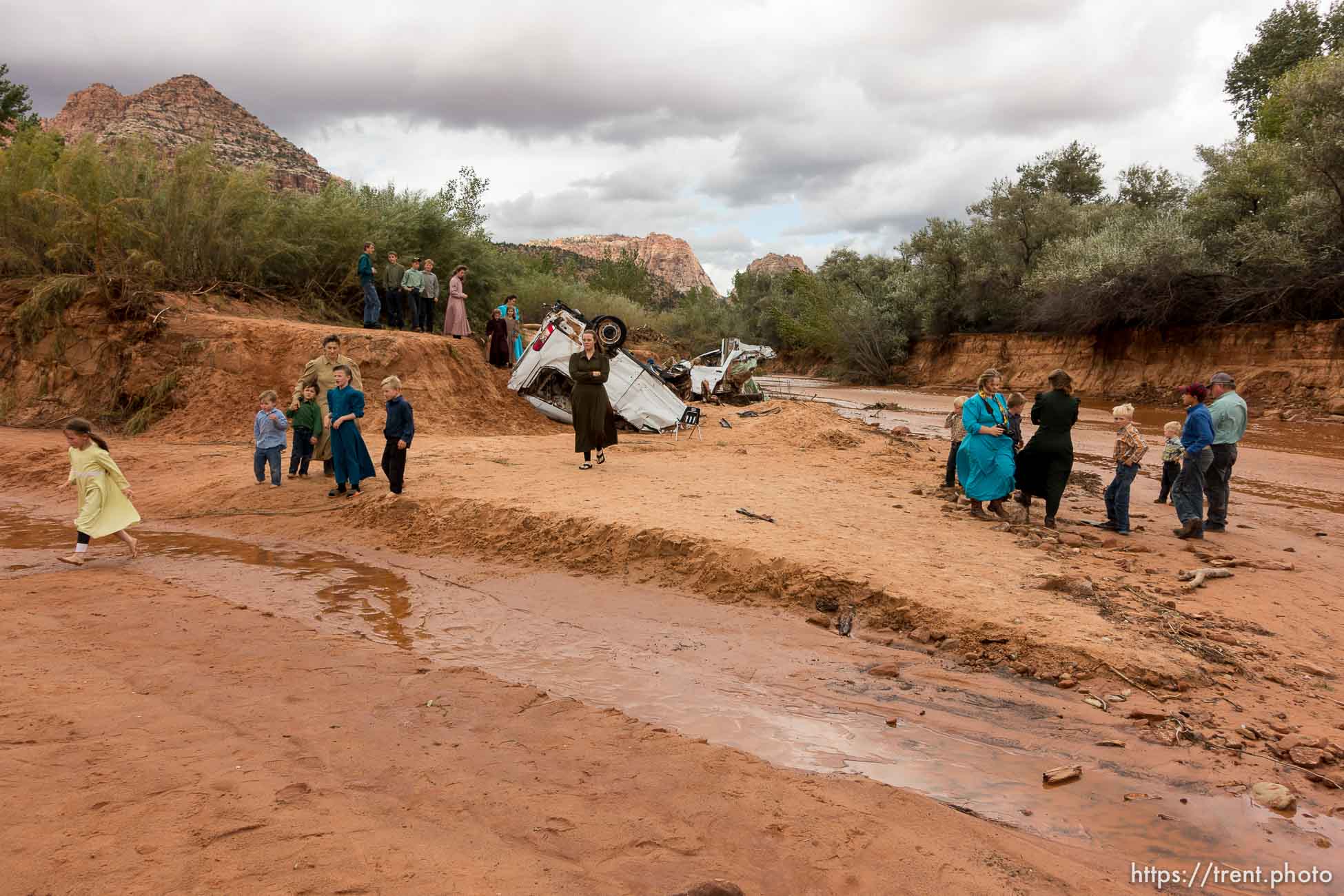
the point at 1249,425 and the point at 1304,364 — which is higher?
the point at 1304,364

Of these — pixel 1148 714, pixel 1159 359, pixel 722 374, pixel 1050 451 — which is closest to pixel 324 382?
pixel 1050 451

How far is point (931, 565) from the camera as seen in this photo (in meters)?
6.60

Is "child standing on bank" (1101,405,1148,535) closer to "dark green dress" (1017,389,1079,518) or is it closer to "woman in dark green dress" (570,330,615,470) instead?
"dark green dress" (1017,389,1079,518)

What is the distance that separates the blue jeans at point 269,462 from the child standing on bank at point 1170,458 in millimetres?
10631

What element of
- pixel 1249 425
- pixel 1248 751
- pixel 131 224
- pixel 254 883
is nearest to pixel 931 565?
pixel 1248 751

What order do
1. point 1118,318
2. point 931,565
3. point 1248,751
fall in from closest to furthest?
point 1248,751 < point 931,565 < point 1118,318

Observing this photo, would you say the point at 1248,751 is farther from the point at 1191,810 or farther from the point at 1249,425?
the point at 1249,425

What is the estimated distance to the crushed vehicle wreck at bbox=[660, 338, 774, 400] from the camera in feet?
72.0

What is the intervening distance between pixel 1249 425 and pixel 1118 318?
31.1ft

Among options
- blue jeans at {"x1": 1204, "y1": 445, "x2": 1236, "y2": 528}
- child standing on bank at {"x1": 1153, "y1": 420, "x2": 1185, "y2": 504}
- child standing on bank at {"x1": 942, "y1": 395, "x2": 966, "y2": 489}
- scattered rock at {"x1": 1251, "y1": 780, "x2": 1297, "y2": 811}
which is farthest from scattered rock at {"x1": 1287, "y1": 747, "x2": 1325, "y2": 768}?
child standing on bank at {"x1": 942, "y1": 395, "x2": 966, "y2": 489}

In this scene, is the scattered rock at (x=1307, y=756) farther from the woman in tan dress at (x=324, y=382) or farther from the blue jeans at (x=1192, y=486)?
the woman in tan dress at (x=324, y=382)

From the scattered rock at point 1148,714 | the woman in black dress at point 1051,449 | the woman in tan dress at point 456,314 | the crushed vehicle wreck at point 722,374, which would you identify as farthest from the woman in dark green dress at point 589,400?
the crushed vehicle wreck at point 722,374

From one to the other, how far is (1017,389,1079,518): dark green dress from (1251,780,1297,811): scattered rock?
4819mm

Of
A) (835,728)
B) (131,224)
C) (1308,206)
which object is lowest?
(835,728)
